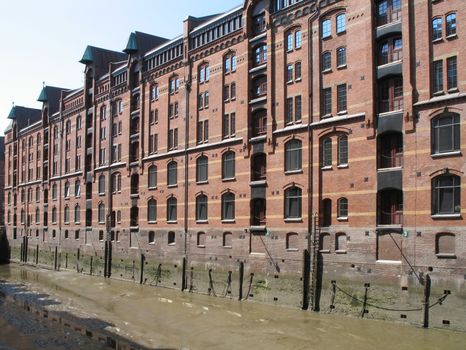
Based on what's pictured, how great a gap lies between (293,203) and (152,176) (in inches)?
664

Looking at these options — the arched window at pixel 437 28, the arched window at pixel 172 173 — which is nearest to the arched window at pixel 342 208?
the arched window at pixel 437 28

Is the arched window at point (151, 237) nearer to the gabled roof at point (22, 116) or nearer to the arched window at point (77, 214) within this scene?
the arched window at point (77, 214)

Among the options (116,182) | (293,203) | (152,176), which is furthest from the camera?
(116,182)

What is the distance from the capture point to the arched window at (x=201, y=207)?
3867cm

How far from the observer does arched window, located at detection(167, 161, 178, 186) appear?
138 ft

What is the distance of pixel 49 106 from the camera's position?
6856 cm

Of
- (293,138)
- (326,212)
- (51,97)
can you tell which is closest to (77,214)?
(51,97)

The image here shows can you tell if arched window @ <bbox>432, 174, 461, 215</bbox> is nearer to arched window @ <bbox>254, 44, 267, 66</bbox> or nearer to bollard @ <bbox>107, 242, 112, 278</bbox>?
arched window @ <bbox>254, 44, 267, 66</bbox>

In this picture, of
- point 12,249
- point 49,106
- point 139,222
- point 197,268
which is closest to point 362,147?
point 197,268

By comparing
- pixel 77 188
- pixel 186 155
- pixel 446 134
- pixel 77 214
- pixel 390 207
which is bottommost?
pixel 77 214

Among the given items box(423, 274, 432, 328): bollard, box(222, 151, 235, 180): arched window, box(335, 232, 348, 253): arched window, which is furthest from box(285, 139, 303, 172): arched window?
box(423, 274, 432, 328): bollard

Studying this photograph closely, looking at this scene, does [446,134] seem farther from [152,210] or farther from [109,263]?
[109,263]

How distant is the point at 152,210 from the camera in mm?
44656

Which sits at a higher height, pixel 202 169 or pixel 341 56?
pixel 341 56
